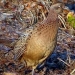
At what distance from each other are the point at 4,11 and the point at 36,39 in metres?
2.97

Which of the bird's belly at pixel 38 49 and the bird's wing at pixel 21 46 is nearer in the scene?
the bird's belly at pixel 38 49

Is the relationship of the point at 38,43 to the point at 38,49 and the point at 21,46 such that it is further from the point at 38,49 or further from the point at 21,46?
the point at 21,46

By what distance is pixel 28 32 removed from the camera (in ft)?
22.3

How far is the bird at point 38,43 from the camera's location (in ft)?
21.2

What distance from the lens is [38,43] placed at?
642 cm

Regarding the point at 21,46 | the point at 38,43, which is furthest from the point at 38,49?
the point at 21,46

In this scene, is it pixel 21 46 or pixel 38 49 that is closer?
pixel 38 49

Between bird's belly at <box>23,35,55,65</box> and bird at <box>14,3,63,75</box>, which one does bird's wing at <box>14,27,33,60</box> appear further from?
bird's belly at <box>23,35,55,65</box>

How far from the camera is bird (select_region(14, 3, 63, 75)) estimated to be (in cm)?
645

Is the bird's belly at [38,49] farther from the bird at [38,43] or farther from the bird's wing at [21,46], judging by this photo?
the bird's wing at [21,46]

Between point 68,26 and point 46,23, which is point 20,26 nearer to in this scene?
Result: point 68,26

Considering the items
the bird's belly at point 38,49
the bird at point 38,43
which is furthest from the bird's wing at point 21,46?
the bird's belly at point 38,49

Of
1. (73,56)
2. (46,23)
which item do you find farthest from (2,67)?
(73,56)

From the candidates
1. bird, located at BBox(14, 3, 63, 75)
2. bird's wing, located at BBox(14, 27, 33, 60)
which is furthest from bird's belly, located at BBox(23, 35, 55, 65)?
bird's wing, located at BBox(14, 27, 33, 60)
